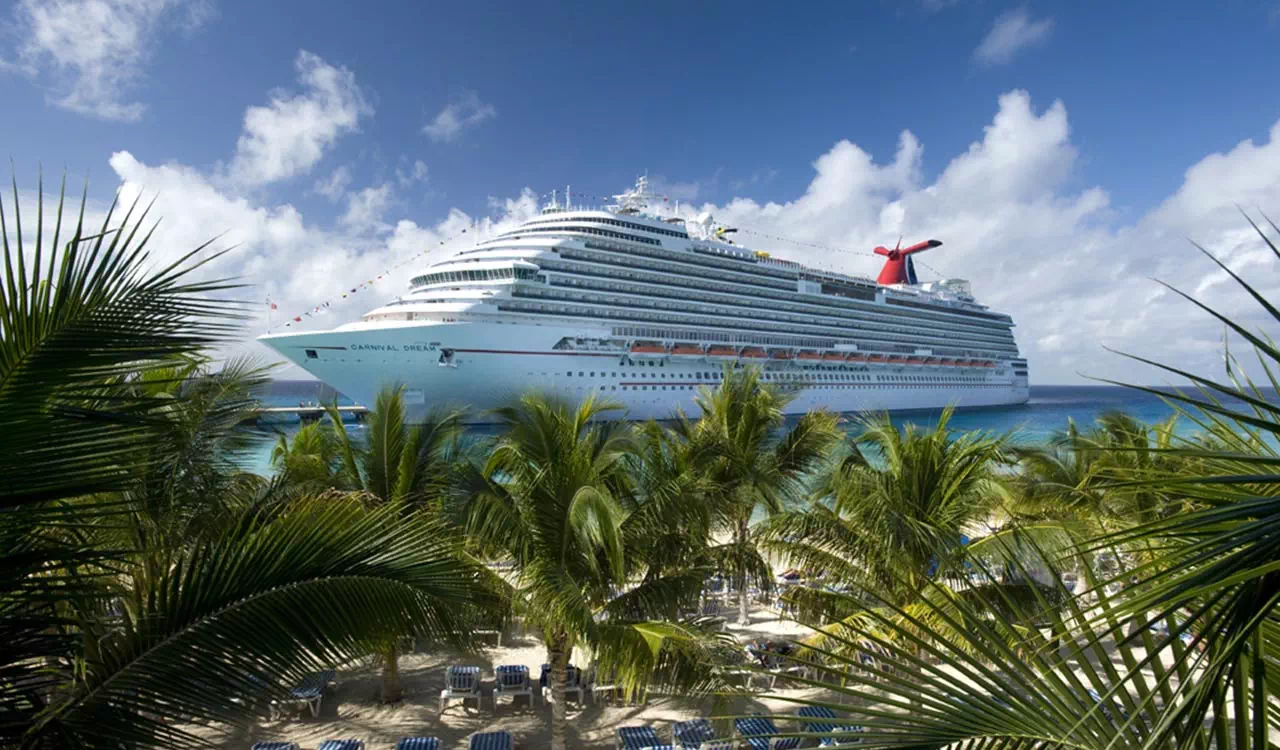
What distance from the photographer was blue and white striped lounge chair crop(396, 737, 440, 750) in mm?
6621

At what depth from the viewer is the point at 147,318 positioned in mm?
2211

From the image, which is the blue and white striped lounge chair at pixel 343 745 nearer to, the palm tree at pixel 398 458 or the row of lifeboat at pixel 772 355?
the palm tree at pixel 398 458

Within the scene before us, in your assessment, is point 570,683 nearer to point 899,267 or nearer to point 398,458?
point 398,458

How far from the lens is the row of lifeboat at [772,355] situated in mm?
40594

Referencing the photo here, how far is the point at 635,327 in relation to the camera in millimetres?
39656

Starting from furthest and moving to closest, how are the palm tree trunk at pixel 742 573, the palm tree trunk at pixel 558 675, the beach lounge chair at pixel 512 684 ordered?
the beach lounge chair at pixel 512 684 → the palm tree trunk at pixel 742 573 → the palm tree trunk at pixel 558 675

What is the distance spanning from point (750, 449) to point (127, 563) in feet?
22.9

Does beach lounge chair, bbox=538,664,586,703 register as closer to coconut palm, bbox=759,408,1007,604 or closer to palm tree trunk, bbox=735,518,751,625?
palm tree trunk, bbox=735,518,751,625

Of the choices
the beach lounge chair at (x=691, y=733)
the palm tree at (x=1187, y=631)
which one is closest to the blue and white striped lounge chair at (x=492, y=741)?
the beach lounge chair at (x=691, y=733)

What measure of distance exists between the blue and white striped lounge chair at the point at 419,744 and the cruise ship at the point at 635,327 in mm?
16972

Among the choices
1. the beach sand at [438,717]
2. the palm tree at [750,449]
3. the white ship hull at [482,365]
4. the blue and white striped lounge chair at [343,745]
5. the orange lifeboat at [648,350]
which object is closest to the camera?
the blue and white striped lounge chair at [343,745]

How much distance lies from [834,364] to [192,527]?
161 feet

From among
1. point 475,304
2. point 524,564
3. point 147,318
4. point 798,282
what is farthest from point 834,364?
point 147,318

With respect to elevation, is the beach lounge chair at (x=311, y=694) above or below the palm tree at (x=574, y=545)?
below
